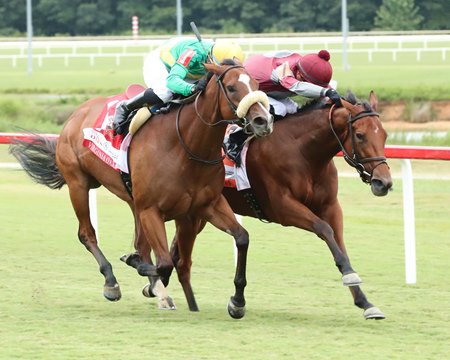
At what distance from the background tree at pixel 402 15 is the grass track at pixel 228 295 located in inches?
1233

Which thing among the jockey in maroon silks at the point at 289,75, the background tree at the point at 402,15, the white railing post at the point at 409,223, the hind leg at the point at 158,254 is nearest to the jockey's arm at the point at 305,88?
the jockey in maroon silks at the point at 289,75

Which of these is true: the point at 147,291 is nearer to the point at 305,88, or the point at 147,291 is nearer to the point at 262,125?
the point at 305,88

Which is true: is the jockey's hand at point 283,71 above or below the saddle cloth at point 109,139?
above

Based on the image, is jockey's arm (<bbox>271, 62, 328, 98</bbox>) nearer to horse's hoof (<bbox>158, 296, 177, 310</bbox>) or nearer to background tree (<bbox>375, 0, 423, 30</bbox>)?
horse's hoof (<bbox>158, 296, 177, 310</bbox>)

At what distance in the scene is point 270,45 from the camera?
1471 inches

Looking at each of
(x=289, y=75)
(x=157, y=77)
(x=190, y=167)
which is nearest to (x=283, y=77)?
(x=289, y=75)

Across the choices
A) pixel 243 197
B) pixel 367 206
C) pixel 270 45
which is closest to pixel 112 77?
pixel 270 45

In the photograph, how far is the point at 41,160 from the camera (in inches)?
343

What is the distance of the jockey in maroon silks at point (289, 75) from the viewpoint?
24.2ft

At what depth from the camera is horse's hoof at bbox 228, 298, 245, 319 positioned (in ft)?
22.6

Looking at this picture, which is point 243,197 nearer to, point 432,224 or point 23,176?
point 432,224

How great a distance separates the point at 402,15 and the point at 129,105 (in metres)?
37.0

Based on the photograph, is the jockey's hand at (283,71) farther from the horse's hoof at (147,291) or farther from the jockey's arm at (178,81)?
the horse's hoof at (147,291)

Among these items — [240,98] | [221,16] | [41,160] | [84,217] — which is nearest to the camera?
[240,98]
